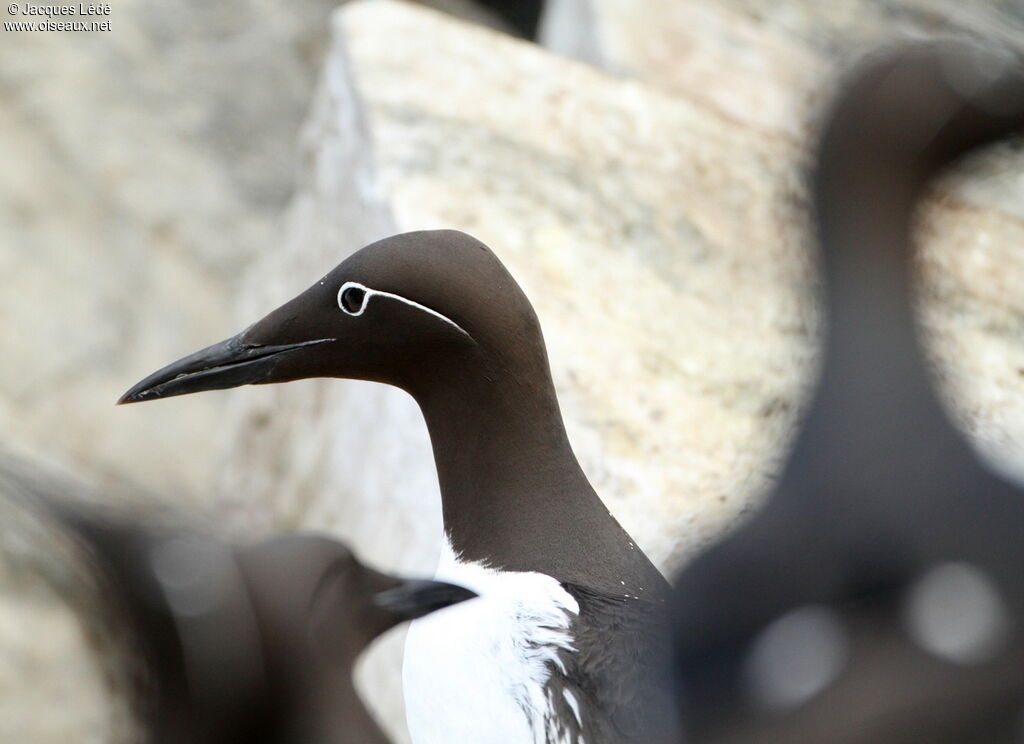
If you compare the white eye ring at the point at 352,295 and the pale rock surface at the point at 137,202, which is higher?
the white eye ring at the point at 352,295

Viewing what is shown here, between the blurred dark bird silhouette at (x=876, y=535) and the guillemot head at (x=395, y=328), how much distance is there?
59 cm

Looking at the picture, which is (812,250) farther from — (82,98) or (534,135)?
(82,98)

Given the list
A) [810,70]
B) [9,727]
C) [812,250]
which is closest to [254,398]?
[9,727]

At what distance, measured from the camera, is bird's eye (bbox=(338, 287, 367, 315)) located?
7.32 ft

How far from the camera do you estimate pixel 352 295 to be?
2248 millimetres

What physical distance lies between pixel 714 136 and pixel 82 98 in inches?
145

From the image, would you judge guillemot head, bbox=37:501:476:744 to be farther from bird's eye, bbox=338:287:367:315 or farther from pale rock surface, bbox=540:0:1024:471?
pale rock surface, bbox=540:0:1024:471

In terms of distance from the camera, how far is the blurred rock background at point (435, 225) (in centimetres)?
336

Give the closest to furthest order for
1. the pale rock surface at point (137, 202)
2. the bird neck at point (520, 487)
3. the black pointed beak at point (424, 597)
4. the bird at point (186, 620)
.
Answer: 1. the bird at point (186, 620)
2. the black pointed beak at point (424, 597)
3. the bird neck at point (520, 487)
4. the pale rock surface at point (137, 202)

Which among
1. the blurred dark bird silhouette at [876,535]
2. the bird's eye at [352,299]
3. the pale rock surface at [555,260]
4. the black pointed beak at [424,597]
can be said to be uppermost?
the blurred dark bird silhouette at [876,535]

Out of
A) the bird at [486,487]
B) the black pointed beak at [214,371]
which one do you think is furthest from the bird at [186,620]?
the black pointed beak at [214,371]

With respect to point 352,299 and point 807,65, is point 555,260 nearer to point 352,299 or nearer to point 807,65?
point 352,299

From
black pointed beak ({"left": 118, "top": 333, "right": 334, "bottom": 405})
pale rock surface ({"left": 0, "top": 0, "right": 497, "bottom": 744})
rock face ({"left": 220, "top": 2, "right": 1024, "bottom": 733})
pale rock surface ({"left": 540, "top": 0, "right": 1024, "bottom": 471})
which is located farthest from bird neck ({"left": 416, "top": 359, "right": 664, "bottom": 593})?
pale rock surface ({"left": 0, "top": 0, "right": 497, "bottom": 744})

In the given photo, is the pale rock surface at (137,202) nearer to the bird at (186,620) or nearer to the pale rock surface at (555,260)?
the pale rock surface at (555,260)
